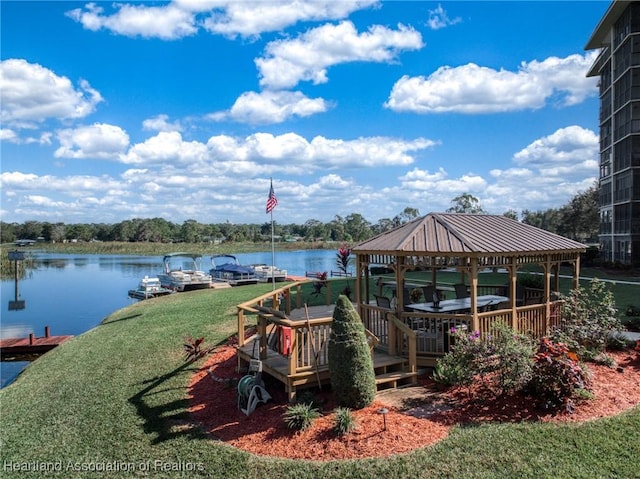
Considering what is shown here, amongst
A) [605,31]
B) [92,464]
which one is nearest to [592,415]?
[92,464]

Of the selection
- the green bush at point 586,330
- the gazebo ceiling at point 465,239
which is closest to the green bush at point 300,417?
the gazebo ceiling at point 465,239

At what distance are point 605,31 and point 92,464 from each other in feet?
134

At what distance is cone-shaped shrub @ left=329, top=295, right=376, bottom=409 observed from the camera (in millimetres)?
7234

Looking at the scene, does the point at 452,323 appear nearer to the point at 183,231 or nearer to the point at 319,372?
the point at 319,372

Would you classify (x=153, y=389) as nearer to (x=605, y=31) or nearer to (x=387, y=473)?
(x=387, y=473)

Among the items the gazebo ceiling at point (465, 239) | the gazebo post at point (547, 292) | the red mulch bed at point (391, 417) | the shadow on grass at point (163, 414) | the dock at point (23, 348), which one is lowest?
the dock at point (23, 348)

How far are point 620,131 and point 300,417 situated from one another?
108 ft

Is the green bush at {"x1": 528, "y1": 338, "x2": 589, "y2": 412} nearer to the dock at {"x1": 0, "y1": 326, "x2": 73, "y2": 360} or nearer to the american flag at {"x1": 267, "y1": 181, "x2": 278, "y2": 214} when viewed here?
the american flag at {"x1": 267, "y1": 181, "x2": 278, "y2": 214}

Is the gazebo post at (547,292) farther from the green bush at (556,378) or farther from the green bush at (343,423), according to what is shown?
the green bush at (343,423)

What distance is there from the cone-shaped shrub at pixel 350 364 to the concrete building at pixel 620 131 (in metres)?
26.8

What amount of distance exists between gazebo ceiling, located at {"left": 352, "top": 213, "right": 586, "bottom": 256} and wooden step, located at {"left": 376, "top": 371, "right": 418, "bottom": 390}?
A: 2.24m

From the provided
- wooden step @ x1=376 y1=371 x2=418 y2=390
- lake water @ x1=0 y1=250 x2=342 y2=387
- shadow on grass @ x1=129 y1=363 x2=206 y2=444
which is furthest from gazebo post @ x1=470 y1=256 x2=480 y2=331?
lake water @ x1=0 y1=250 x2=342 y2=387

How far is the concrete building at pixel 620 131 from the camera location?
2911 centimetres

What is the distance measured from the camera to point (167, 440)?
742cm
